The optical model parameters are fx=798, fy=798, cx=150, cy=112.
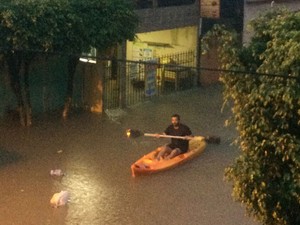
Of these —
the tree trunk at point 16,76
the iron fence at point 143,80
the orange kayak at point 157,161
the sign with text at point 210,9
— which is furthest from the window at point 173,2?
the orange kayak at point 157,161

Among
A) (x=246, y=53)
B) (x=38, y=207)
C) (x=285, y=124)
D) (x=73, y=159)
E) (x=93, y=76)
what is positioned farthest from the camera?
(x=93, y=76)

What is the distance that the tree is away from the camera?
1903cm

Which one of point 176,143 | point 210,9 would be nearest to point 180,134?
point 176,143

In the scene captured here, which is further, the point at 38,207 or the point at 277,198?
the point at 38,207

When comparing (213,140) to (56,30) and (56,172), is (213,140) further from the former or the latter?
(56,30)

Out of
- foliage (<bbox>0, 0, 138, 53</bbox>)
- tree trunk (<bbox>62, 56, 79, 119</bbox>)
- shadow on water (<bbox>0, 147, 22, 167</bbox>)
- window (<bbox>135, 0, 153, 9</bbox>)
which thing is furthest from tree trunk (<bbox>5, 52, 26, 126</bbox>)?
window (<bbox>135, 0, 153, 9</bbox>)

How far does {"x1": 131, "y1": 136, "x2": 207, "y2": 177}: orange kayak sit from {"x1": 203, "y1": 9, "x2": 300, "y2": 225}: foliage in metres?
7.32

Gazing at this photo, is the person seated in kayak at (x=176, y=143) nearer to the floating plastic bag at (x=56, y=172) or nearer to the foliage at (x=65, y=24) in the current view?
the floating plastic bag at (x=56, y=172)

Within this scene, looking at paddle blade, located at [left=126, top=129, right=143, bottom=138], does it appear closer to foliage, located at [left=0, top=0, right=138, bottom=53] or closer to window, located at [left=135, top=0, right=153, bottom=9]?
foliage, located at [left=0, top=0, right=138, bottom=53]

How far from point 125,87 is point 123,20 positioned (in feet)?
9.81

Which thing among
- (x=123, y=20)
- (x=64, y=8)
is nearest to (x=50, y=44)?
(x=64, y=8)

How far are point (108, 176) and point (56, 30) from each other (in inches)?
172

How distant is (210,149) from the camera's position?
19.4 m

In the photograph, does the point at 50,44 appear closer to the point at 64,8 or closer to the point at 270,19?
the point at 64,8
